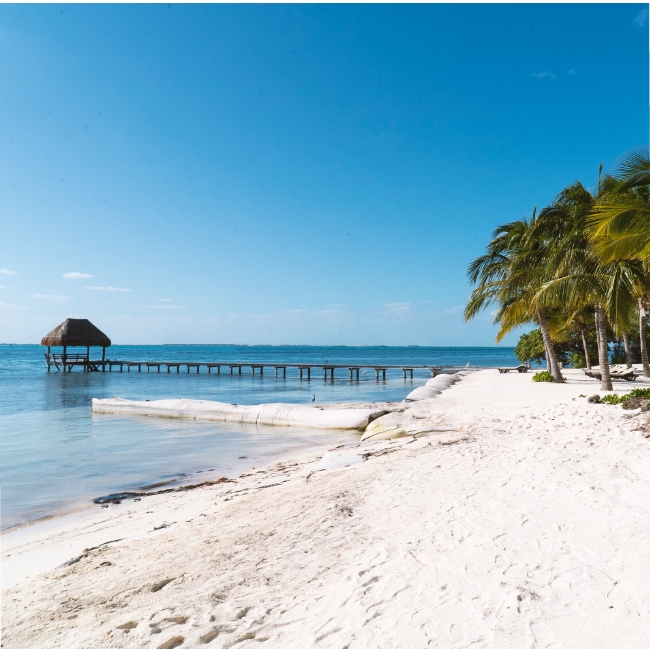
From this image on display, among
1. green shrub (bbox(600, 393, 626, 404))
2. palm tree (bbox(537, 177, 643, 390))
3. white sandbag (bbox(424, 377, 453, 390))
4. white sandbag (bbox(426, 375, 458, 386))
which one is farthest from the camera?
white sandbag (bbox(426, 375, 458, 386))

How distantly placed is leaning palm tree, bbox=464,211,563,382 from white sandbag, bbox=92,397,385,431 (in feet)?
28.9

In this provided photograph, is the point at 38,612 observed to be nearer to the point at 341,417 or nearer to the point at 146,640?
the point at 146,640

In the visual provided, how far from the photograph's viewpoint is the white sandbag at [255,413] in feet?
44.4

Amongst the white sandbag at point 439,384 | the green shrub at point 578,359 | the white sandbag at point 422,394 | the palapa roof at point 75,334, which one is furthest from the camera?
the palapa roof at point 75,334

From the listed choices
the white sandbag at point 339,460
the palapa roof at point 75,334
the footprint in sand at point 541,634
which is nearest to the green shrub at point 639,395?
the white sandbag at point 339,460

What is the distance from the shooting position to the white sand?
2871 millimetres

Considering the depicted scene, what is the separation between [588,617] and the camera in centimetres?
280

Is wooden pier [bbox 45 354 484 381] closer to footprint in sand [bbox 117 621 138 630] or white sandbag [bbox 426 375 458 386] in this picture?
white sandbag [bbox 426 375 458 386]

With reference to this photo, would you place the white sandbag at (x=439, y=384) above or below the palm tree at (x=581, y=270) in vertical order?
below

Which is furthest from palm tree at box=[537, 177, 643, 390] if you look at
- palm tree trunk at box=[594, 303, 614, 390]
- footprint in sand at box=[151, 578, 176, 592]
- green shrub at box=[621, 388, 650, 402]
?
footprint in sand at box=[151, 578, 176, 592]

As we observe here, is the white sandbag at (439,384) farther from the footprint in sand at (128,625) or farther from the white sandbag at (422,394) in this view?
→ the footprint in sand at (128,625)

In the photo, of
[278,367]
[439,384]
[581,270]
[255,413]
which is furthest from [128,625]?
[278,367]

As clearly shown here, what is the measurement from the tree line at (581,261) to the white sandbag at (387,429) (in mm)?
5522

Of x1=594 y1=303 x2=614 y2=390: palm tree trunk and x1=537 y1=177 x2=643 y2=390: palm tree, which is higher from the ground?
x1=537 y1=177 x2=643 y2=390: palm tree
